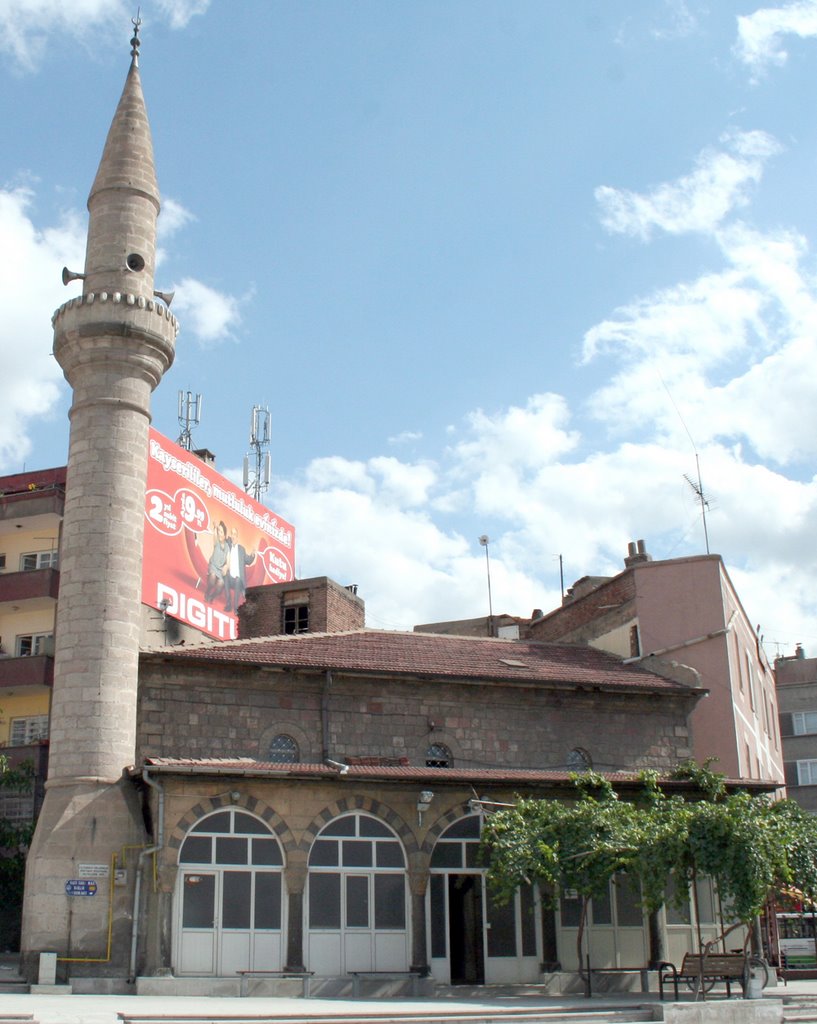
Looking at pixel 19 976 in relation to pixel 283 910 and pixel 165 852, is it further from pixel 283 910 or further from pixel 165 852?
pixel 283 910

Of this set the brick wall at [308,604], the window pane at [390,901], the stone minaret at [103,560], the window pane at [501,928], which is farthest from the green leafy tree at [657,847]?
the brick wall at [308,604]

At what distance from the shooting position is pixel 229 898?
787 inches

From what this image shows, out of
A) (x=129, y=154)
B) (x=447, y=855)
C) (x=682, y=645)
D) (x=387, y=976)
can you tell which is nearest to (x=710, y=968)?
(x=447, y=855)

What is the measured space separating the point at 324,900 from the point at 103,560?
734cm

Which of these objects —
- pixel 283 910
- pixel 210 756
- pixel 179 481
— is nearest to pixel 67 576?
pixel 210 756

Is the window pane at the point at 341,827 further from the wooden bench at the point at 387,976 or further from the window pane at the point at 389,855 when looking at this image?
the wooden bench at the point at 387,976

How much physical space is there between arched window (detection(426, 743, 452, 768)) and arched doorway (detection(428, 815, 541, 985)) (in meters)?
2.97

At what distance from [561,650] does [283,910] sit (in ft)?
36.3

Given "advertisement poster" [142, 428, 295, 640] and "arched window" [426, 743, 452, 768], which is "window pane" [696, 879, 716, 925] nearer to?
"arched window" [426, 743, 452, 768]

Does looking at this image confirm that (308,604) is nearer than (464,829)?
No

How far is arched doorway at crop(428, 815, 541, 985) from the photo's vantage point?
20.8 meters

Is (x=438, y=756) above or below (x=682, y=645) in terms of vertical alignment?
below

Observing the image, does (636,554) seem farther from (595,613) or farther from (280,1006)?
(280,1006)

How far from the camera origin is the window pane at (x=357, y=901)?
67.1 feet
